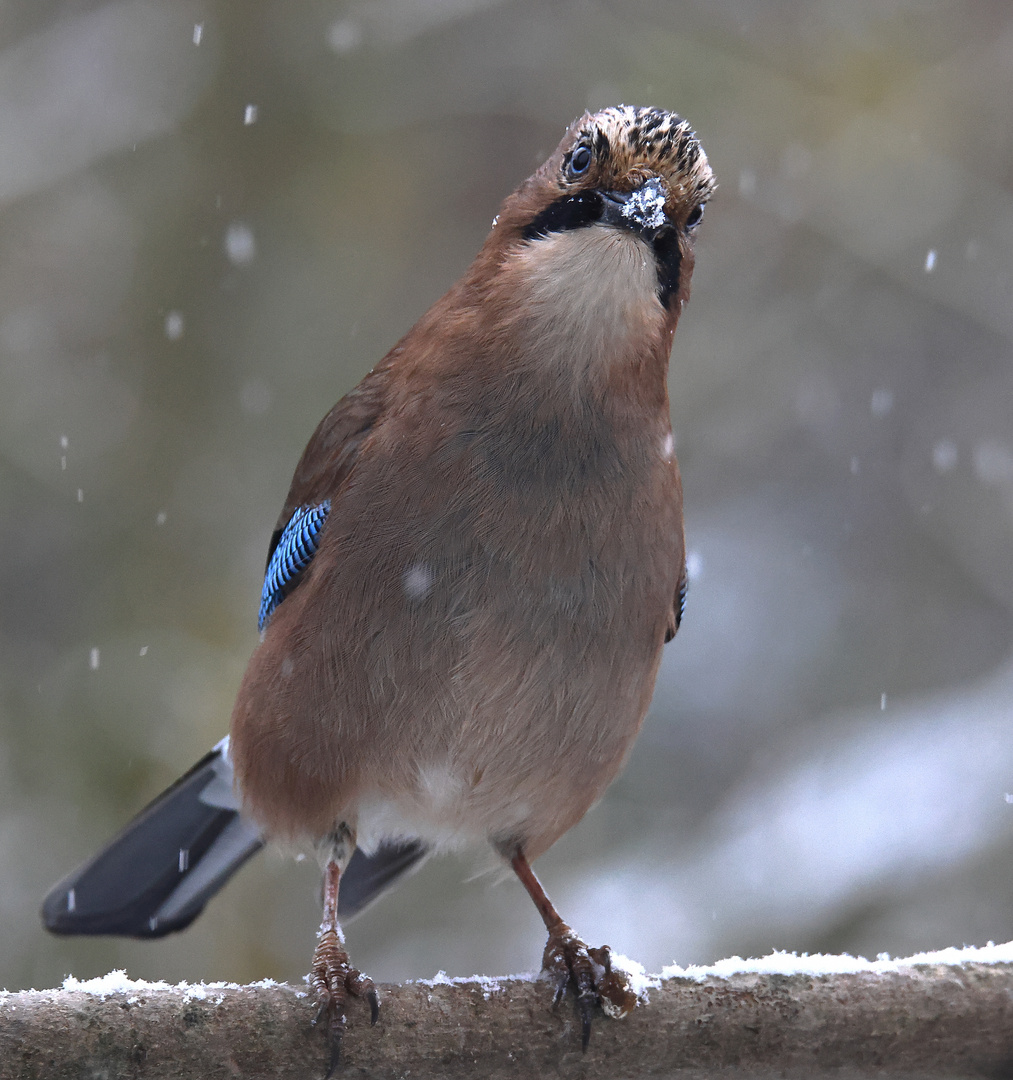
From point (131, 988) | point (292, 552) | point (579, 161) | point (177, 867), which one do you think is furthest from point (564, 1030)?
point (579, 161)

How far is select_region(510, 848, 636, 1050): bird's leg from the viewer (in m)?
2.69

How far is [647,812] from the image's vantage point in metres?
5.68

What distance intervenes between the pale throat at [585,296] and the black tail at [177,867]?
141cm

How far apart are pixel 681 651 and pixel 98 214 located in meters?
3.17

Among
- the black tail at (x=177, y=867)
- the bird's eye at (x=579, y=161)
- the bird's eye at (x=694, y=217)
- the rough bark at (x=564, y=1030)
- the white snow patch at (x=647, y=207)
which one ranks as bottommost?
the rough bark at (x=564, y=1030)

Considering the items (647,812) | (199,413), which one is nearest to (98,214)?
(199,413)

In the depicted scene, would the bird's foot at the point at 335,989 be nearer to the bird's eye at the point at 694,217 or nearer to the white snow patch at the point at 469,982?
the white snow patch at the point at 469,982

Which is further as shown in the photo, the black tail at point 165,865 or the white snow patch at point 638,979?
the black tail at point 165,865

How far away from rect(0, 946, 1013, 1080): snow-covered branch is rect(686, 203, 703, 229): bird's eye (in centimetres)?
154

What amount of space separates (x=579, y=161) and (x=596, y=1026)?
1769 millimetres

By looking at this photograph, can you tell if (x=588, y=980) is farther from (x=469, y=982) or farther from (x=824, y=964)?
(x=824, y=964)

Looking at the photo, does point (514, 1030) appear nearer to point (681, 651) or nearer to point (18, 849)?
point (18, 849)

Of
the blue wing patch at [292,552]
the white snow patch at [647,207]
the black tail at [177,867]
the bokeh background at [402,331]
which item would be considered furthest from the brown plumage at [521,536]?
the bokeh background at [402,331]

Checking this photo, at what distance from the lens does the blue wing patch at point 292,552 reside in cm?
306
